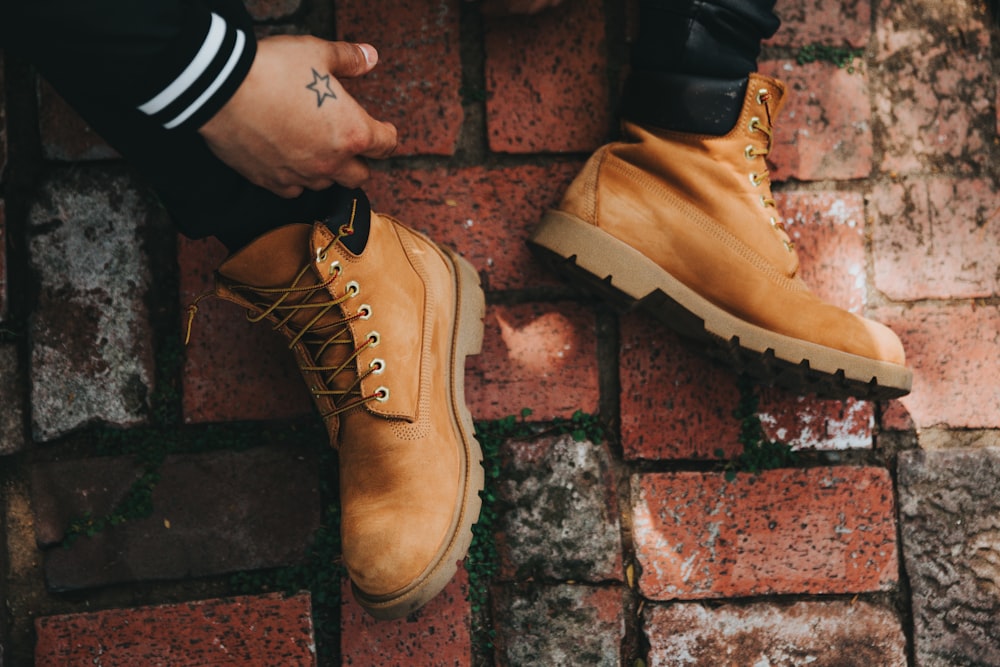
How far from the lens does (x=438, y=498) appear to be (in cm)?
110

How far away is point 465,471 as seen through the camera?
1145 millimetres

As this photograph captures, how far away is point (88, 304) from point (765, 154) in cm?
121

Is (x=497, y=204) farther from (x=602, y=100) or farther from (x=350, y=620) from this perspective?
(x=350, y=620)

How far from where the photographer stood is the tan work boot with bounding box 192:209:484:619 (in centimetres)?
104

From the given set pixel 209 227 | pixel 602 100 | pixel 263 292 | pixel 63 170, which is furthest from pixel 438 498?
pixel 63 170

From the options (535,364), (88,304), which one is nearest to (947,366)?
(535,364)

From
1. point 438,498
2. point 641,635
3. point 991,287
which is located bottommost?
point 641,635

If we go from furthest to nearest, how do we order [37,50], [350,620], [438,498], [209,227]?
[350,620]
[438,498]
[209,227]
[37,50]

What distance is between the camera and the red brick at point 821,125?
1.29m

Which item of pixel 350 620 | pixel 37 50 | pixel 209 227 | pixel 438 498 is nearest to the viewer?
pixel 37 50

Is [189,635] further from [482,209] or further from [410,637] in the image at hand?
[482,209]

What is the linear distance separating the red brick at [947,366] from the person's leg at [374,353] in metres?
0.80

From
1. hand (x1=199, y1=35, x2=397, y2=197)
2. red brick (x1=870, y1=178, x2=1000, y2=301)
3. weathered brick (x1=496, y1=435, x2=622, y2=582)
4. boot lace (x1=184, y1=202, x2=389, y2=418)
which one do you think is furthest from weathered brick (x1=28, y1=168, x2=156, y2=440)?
red brick (x1=870, y1=178, x2=1000, y2=301)

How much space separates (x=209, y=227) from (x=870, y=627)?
1.29 meters
